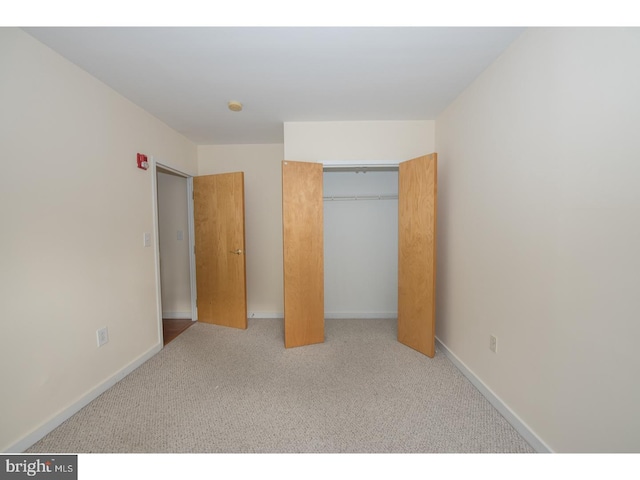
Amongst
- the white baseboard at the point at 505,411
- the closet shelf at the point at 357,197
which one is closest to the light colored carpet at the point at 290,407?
the white baseboard at the point at 505,411

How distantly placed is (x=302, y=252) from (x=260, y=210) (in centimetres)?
112

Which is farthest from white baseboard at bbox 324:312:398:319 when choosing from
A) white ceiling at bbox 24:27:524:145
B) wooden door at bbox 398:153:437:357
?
white ceiling at bbox 24:27:524:145

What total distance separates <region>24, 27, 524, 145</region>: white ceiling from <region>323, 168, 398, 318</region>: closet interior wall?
2.91ft

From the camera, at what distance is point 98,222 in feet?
5.64

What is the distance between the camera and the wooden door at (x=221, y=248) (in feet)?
9.21

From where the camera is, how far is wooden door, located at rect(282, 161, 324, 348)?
7.54 feet

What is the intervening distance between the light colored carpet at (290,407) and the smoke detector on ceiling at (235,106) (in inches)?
90.0

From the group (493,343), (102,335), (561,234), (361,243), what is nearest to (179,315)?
(102,335)

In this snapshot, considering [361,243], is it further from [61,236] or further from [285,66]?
[61,236]

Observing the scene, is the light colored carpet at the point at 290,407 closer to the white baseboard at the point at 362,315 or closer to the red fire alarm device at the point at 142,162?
the white baseboard at the point at 362,315

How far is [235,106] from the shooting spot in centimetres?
205

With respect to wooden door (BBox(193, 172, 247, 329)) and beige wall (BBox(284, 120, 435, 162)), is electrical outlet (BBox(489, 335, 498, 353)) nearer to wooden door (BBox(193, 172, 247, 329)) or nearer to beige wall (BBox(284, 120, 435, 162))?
beige wall (BBox(284, 120, 435, 162))

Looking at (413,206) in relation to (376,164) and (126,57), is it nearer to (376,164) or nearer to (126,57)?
(376,164)
